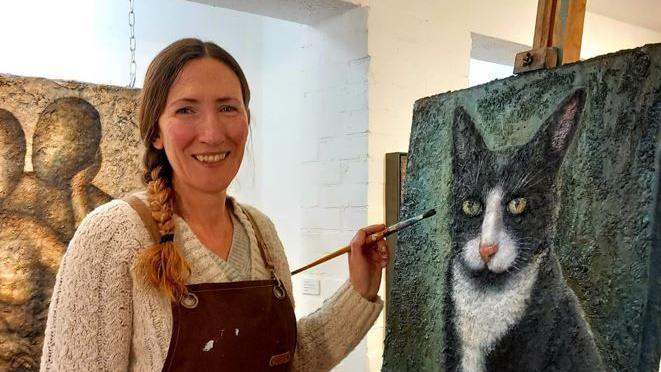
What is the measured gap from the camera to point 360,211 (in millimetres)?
2391

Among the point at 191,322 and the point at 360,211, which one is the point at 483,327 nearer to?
the point at 191,322

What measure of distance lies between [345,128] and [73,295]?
5.17 feet

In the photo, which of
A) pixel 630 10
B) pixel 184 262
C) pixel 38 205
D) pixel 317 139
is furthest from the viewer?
pixel 630 10

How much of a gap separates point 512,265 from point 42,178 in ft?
4.53

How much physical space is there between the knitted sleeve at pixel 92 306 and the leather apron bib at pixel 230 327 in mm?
80

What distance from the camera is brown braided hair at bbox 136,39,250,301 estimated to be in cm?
107

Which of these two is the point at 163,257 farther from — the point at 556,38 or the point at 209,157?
the point at 556,38

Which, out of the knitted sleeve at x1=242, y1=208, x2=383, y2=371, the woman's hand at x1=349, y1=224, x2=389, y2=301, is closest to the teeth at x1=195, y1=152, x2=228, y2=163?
the knitted sleeve at x1=242, y1=208, x2=383, y2=371

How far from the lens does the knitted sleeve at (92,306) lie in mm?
1032

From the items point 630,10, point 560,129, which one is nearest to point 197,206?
point 560,129

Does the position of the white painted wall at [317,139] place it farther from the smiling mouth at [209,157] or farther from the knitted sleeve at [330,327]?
the smiling mouth at [209,157]

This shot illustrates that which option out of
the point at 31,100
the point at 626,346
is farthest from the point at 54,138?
the point at 626,346

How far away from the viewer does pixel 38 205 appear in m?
1.79

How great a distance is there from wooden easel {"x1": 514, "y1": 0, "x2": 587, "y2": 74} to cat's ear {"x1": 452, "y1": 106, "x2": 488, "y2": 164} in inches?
5.8
